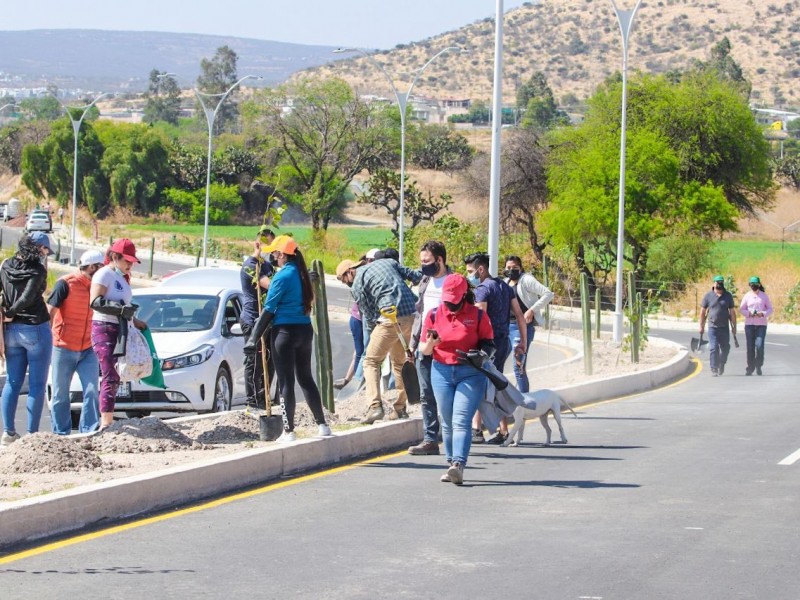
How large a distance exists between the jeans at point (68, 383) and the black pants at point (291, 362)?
6.28ft

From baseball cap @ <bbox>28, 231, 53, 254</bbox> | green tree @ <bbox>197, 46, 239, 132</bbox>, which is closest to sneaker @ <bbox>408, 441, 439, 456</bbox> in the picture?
baseball cap @ <bbox>28, 231, 53, 254</bbox>

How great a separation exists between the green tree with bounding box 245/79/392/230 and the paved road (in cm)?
6901

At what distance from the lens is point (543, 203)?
193 feet

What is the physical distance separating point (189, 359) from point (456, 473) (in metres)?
5.60

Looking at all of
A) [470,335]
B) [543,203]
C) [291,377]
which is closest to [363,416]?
[291,377]

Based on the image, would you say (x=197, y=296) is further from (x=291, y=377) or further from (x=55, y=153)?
(x=55, y=153)

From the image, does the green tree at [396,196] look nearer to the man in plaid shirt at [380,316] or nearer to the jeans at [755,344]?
the jeans at [755,344]

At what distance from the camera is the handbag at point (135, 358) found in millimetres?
12227

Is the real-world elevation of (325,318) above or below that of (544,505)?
above

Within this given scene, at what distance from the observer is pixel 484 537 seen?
849 cm

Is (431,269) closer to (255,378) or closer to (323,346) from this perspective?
(323,346)

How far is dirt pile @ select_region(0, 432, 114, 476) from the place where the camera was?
9.91 meters

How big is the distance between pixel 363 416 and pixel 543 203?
45706 mm

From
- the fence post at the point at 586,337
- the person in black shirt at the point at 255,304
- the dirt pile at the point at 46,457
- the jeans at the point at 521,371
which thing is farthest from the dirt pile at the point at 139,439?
the fence post at the point at 586,337
